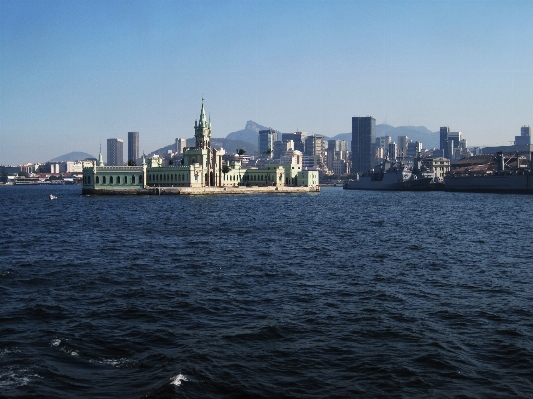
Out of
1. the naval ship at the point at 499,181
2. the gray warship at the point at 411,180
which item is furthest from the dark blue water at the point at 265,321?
the gray warship at the point at 411,180

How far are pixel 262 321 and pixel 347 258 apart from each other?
45.2ft

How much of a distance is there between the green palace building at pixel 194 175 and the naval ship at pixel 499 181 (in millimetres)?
42640

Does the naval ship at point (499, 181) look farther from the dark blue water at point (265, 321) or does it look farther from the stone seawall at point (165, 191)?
the dark blue water at point (265, 321)

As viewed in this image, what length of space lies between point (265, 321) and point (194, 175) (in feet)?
366

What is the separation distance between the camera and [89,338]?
17.0 metres

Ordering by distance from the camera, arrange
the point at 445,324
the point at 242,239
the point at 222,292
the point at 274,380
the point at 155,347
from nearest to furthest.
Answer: the point at 274,380 → the point at 155,347 → the point at 445,324 → the point at 222,292 → the point at 242,239

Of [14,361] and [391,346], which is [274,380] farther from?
[14,361]

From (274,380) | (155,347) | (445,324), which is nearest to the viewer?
(274,380)

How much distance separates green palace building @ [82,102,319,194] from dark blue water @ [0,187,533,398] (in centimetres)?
8830

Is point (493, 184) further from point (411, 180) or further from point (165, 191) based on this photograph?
point (165, 191)

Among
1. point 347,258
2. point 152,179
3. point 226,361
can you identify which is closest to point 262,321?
point 226,361

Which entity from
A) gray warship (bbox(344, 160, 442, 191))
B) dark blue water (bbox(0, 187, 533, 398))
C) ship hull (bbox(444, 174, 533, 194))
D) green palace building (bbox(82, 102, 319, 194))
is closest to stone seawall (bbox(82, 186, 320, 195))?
green palace building (bbox(82, 102, 319, 194))

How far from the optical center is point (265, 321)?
61.4ft

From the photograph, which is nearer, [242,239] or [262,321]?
[262,321]
